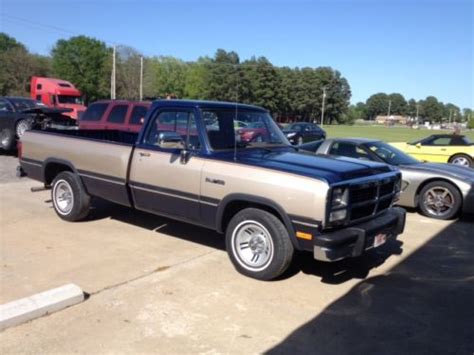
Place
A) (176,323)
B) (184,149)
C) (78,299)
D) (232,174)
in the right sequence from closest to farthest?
(176,323), (78,299), (232,174), (184,149)

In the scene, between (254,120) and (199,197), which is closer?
(199,197)

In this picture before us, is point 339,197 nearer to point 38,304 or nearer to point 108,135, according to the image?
point 38,304

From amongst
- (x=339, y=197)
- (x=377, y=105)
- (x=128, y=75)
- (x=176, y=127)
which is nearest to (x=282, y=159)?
(x=339, y=197)

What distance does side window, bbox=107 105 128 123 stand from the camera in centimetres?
1266

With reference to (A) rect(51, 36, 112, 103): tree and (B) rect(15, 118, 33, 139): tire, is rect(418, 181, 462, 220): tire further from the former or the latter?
(A) rect(51, 36, 112, 103): tree

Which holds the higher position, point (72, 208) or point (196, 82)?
point (196, 82)

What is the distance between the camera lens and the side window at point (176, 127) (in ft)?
18.8

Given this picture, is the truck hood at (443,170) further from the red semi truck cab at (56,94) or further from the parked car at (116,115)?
the red semi truck cab at (56,94)

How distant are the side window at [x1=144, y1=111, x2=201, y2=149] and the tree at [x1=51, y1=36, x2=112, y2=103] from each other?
7969cm

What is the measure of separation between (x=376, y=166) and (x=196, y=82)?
9033 cm

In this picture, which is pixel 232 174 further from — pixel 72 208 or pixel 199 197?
pixel 72 208

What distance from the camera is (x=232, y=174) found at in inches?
204

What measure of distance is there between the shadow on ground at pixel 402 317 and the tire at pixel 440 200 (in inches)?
98.3

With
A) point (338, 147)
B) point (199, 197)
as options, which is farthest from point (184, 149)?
point (338, 147)
